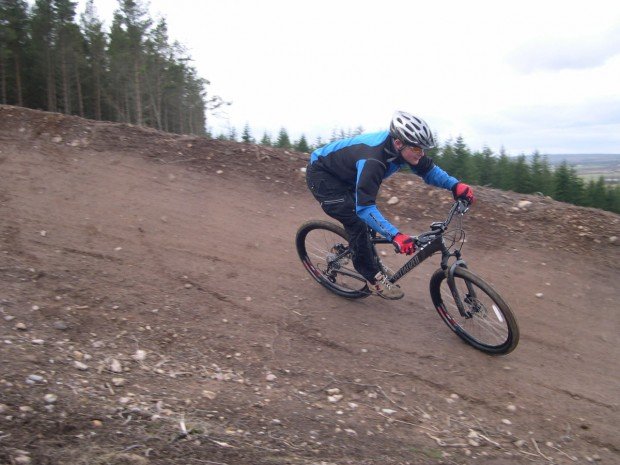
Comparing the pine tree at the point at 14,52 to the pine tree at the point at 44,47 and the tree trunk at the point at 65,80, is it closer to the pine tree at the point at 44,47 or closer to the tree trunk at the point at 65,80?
the pine tree at the point at 44,47

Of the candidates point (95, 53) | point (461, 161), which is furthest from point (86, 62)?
point (461, 161)

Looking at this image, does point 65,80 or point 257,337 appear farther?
point 65,80

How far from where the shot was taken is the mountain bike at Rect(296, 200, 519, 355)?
4.31 metres

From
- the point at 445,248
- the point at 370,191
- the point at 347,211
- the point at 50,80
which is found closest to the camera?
the point at 370,191

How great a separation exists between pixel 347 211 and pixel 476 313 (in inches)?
66.4

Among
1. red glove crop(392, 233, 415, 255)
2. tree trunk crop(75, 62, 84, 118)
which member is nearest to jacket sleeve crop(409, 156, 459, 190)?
red glove crop(392, 233, 415, 255)

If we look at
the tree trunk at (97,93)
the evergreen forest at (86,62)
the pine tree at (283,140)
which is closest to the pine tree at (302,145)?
the pine tree at (283,140)

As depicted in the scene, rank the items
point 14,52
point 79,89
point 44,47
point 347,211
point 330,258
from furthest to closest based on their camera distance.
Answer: point 79,89
point 44,47
point 14,52
point 330,258
point 347,211

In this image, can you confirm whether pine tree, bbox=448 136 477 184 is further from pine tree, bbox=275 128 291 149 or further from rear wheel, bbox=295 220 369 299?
rear wheel, bbox=295 220 369 299

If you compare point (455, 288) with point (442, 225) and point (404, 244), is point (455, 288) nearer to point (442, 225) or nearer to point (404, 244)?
point (442, 225)

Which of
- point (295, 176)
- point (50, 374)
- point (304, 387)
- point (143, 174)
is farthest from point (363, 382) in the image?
point (143, 174)

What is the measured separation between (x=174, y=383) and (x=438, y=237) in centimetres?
282

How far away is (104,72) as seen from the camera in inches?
1480

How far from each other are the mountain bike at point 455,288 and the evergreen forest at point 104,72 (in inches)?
775
